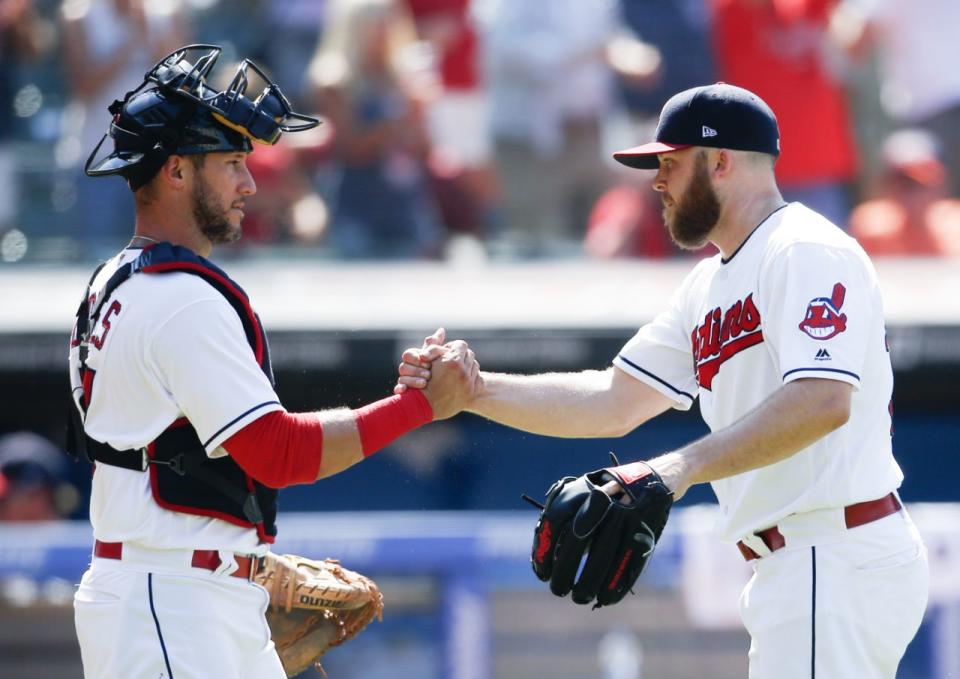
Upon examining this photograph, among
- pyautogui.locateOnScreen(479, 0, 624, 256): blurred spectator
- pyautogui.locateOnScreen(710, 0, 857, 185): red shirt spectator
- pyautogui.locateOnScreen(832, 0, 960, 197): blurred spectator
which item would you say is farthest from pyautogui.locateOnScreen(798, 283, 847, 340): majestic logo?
pyautogui.locateOnScreen(832, 0, 960, 197): blurred spectator

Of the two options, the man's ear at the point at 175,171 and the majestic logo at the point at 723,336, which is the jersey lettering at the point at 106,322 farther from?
the majestic logo at the point at 723,336

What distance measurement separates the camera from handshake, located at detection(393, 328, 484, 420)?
3385 millimetres

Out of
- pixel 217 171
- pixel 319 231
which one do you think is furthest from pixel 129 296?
pixel 319 231

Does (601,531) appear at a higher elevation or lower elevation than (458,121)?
lower

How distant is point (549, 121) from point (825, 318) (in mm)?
4518

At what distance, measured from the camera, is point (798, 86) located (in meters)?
7.13

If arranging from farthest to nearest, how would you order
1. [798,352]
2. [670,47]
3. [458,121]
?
[670,47], [458,121], [798,352]

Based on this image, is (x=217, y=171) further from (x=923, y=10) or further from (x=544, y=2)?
(x=923, y=10)

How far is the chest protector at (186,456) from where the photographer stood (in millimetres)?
2926

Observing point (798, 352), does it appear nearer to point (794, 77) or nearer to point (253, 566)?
point (253, 566)

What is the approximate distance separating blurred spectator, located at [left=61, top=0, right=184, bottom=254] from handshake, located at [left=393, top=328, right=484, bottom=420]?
3927 mm

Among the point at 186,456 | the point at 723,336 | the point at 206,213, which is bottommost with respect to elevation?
the point at 186,456

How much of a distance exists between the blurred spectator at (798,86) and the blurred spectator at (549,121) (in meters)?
0.72

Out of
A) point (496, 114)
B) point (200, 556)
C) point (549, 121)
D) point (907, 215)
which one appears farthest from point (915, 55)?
point (200, 556)
